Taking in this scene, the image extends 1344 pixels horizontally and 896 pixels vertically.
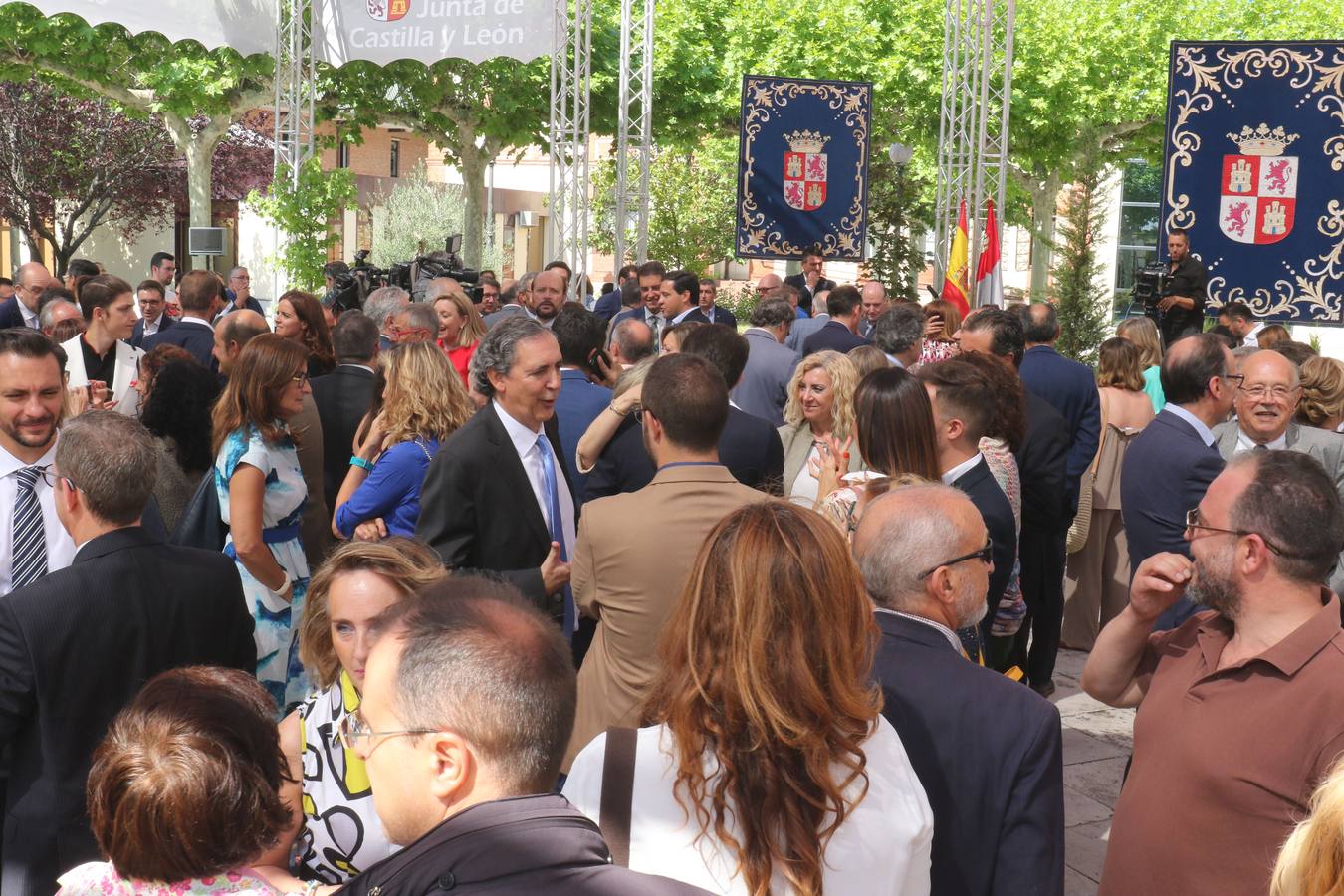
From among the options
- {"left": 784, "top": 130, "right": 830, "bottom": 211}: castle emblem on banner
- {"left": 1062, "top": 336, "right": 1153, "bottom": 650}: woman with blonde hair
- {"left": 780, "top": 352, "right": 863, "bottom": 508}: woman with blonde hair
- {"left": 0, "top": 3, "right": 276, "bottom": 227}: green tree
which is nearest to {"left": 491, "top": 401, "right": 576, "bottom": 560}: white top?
{"left": 780, "top": 352, "right": 863, "bottom": 508}: woman with blonde hair

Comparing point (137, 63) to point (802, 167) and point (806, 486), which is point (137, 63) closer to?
point (802, 167)

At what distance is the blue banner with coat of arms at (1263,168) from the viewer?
9.76 m

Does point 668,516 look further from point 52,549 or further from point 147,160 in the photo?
point 147,160

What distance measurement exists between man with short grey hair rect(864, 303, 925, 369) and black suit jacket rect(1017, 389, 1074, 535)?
39.7 inches

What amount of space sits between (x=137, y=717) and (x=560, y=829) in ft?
3.17

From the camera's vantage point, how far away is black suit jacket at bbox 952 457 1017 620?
13.7 feet

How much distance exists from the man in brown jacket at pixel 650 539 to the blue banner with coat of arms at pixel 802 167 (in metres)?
11.1

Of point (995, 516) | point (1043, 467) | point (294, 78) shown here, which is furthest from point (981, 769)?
point (294, 78)

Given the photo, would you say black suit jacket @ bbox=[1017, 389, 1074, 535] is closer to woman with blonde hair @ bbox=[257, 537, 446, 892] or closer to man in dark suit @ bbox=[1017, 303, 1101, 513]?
man in dark suit @ bbox=[1017, 303, 1101, 513]

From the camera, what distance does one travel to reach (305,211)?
13.7m

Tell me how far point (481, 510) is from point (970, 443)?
1.63 metres

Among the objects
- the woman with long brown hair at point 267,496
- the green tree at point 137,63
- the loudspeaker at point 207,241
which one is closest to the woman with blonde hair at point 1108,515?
the woman with long brown hair at point 267,496

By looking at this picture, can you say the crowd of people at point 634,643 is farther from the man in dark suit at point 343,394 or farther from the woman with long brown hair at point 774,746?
the man in dark suit at point 343,394

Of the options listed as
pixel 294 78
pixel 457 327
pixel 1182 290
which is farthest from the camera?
pixel 294 78
